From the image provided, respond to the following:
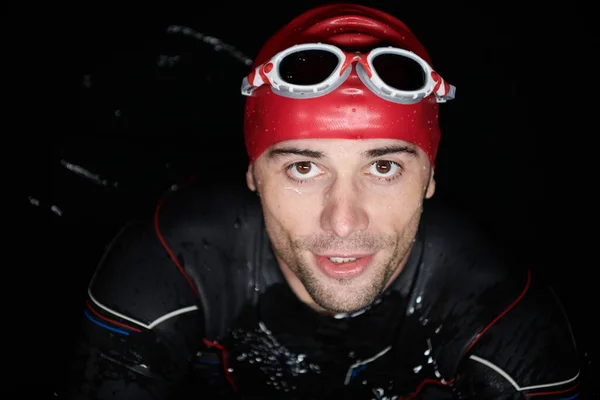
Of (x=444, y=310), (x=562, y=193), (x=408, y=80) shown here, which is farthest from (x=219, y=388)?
(x=562, y=193)

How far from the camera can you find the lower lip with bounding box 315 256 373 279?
56.6 inches

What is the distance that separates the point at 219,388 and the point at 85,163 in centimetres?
128

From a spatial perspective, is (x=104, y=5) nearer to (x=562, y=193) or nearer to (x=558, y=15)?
(x=558, y=15)

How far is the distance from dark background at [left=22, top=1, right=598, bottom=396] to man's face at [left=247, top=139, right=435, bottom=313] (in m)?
1.18

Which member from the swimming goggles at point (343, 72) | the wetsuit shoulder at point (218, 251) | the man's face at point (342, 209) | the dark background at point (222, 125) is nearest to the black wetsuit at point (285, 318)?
the wetsuit shoulder at point (218, 251)

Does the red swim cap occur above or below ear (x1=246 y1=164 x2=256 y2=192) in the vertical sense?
above

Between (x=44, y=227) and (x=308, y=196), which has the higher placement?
(x=308, y=196)

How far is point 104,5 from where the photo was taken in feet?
8.23

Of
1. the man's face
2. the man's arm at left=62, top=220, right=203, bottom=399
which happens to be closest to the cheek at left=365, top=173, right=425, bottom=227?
the man's face

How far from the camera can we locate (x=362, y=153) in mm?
1326

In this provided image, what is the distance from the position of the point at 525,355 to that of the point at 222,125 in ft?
5.37

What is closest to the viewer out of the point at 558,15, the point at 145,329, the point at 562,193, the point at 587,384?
the point at 145,329

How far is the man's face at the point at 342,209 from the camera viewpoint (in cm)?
134

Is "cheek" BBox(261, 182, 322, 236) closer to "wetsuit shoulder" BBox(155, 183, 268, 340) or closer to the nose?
the nose
